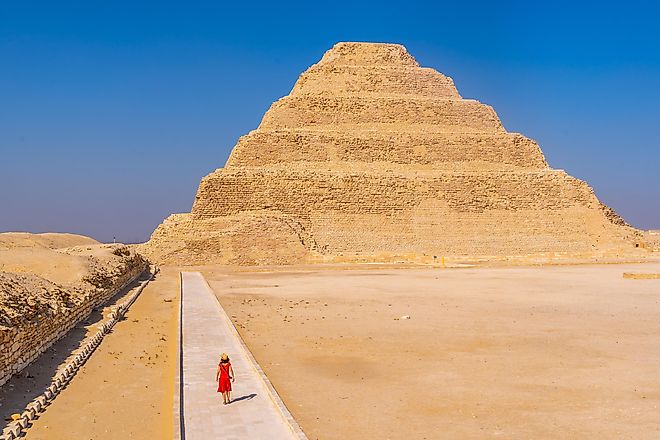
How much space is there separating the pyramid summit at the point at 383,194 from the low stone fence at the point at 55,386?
81.8 ft

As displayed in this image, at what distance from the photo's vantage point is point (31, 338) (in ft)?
38.1

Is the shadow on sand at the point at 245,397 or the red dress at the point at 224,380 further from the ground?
the red dress at the point at 224,380

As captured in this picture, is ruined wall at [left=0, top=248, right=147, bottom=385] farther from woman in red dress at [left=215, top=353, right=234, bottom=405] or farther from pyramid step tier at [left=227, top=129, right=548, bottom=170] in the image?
pyramid step tier at [left=227, top=129, right=548, bottom=170]

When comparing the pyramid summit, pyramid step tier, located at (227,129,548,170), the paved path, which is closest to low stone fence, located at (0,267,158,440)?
the paved path

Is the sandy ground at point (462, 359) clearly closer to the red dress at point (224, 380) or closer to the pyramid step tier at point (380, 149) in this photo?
the red dress at point (224, 380)

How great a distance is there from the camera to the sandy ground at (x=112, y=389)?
27.8 feet

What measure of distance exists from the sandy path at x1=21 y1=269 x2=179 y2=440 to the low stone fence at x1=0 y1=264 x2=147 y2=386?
836mm

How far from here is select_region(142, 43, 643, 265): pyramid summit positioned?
41656 mm

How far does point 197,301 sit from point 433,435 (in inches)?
529

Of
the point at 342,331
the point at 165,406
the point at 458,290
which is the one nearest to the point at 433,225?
the point at 458,290

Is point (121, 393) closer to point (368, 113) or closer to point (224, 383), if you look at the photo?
point (224, 383)

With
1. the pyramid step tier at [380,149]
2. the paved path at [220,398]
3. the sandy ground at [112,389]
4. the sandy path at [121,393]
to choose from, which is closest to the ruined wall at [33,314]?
the sandy ground at [112,389]

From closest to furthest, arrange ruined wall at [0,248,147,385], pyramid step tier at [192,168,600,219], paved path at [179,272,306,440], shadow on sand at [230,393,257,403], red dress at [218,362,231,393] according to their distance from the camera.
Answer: paved path at [179,272,306,440], red dress at [218,362,231,393], shadow on sand at [230,393,257,403], ruined wall at [0,248,147,385], pyramid step tier at [192,168,600,219]

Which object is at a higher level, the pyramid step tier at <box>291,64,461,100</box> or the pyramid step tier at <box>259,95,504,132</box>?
the pyramid step tier at <box>291,64,461,100</box>
